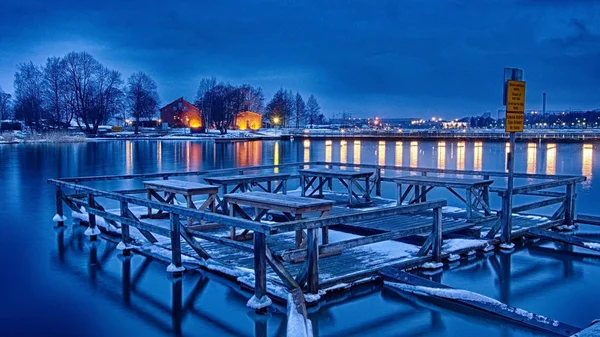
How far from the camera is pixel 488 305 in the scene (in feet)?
21.5

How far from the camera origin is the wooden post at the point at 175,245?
794cm

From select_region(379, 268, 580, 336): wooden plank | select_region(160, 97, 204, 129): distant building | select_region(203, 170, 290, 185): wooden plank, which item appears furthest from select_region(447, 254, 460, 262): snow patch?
select_region(160, 97, 204, 129): distant building

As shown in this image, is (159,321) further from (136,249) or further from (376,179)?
(376,179)

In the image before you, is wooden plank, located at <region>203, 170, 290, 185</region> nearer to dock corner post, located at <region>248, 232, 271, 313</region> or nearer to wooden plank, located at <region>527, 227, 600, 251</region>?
dock corner post, located at <region>248, 232, 271, 313</region>

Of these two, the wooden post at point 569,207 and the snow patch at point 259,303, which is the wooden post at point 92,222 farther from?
the wooden post at point 569,207

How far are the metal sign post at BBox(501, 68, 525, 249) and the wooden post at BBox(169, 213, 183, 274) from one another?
579 cm

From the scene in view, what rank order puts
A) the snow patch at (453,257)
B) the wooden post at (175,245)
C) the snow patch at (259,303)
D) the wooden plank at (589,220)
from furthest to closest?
the wooden plank at (589,220)
the snow patch at (453,257)
the wooden post at (175,245)
the snow patch at (259,303)

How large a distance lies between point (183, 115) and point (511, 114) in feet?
331

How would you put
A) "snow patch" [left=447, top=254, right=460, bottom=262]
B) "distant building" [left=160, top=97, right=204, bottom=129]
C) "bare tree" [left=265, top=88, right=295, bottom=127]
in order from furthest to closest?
"bare tree" [left=265, top=88, right=295, bottom=127] < "distant building" [left=160, top=97, right=204, bottom=129] < "snow patch" [left=447, top=254, right=460, bottom=262]

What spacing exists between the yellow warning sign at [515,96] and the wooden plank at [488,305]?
3960mm

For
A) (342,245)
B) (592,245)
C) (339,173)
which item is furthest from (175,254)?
(592,245)

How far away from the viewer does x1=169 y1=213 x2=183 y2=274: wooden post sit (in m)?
7.94

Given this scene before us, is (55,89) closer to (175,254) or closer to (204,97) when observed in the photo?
(204,97)

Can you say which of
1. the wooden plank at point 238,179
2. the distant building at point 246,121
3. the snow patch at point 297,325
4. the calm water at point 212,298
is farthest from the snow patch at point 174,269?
the distant building at point 246,121
